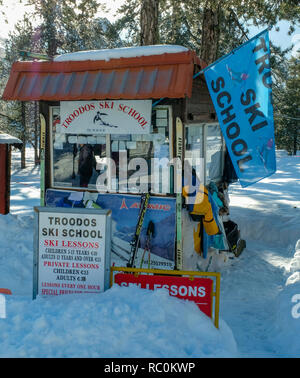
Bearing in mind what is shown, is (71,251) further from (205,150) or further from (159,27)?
(159,27)

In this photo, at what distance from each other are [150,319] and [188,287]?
70cm

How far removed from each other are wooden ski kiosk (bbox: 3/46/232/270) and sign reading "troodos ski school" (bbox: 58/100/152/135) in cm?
2

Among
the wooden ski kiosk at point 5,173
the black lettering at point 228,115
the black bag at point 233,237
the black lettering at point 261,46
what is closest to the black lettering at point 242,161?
the black lettering at point 228,115

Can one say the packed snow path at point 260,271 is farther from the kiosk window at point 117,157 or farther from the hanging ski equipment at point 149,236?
the kiosk window at point 117,157

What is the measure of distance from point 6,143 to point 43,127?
3429mm

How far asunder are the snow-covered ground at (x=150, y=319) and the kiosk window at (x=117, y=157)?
1913mm

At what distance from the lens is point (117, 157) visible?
703 centimetres

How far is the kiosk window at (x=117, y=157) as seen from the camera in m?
6.72

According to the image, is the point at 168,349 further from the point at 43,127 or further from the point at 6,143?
the point at 6,143

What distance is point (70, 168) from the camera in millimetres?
7402

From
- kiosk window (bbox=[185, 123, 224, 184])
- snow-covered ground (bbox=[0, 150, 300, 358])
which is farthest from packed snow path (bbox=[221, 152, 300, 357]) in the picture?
kiosk window (bbox=[185, 123, 224, 184])

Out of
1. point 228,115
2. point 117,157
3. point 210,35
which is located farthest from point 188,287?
point 210,35

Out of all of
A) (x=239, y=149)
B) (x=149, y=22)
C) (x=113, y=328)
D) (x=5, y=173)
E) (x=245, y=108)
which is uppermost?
(x=149, y=22)
